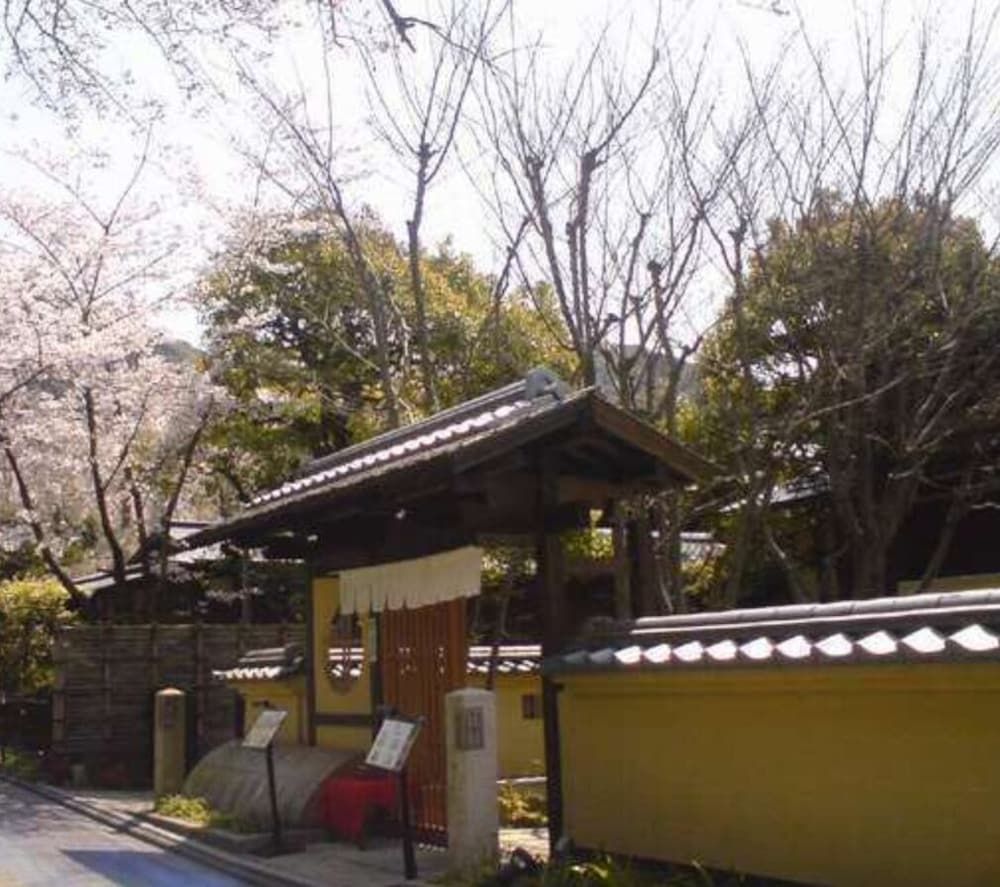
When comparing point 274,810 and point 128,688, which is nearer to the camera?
point 274,810

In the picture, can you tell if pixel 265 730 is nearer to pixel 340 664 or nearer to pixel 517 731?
pixel 340 664

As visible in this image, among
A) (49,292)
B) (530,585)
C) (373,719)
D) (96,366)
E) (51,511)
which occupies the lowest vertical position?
(373,719)

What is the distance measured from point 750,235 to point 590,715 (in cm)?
694

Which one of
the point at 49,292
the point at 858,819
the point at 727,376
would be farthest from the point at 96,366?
the point at 858,819

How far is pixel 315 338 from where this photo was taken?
1176 inches

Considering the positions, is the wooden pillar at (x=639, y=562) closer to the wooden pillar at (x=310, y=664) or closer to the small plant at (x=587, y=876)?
the small plant at (x=587, y=876)

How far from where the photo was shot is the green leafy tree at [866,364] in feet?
46.8

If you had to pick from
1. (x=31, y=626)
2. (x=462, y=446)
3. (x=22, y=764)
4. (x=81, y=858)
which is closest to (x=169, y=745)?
(x=81, y=858)

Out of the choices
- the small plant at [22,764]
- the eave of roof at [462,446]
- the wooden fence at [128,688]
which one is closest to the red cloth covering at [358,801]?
the eave of roof at [462,446]

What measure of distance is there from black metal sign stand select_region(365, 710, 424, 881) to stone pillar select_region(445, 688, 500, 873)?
12.9 inches

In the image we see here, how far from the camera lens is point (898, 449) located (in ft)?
49.9

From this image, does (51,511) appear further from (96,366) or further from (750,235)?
(750,235)

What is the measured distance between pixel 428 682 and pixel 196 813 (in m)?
4.23

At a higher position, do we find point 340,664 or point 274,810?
point 340,664
